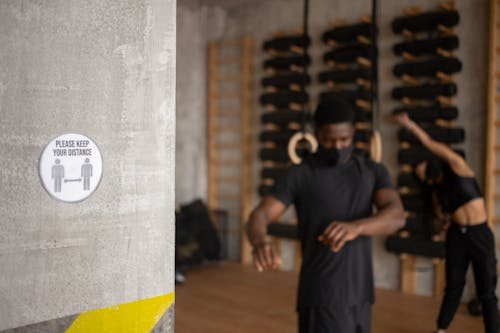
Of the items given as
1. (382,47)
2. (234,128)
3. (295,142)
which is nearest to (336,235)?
(295,142)

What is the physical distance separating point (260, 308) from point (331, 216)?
3.02m

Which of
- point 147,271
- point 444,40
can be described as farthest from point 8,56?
point 444,40

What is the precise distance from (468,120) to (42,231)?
4.94 meters

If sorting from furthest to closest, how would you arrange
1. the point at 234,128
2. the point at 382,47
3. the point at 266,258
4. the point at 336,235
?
the point at 234,128 → the point at 382,47 → the point at 336,235 → the point at 266,258

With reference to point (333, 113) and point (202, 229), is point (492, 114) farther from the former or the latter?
point (202, 229)

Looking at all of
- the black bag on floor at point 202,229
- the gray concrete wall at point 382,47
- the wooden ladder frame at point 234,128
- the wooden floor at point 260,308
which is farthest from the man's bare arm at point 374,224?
the wooden ladder frame at point 234,128

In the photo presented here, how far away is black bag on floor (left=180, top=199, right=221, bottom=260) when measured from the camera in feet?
22.5

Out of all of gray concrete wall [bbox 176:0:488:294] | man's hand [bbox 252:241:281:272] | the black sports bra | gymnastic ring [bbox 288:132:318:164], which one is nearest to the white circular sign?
man's hand [bbox 252:241:281:272]

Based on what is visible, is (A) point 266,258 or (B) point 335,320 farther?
(B) point 335,320

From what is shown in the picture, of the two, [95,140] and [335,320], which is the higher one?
[95,140]

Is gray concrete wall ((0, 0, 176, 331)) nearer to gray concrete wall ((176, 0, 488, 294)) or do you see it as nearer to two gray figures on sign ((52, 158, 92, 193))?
two gray figures on sign ((52, 158, 92, 193))

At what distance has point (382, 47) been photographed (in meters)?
5.97

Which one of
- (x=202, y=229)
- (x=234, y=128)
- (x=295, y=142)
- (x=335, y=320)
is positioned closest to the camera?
(x=335, y=320)

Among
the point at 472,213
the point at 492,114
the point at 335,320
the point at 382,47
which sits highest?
the point at 382,47
